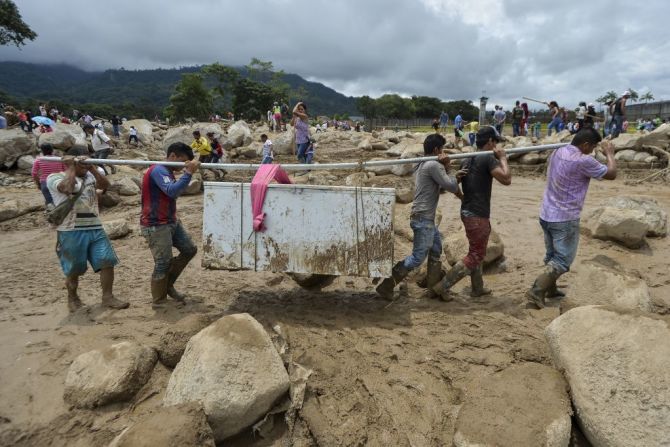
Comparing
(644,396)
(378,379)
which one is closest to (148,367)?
(378,379)

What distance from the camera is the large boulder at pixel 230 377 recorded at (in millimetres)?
2633

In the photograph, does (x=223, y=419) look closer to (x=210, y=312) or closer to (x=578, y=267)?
(x=210, y=312)

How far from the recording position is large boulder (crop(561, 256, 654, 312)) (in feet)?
12.5

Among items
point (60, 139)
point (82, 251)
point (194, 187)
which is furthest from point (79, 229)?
point (60, 139)

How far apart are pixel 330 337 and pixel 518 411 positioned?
5.74ft

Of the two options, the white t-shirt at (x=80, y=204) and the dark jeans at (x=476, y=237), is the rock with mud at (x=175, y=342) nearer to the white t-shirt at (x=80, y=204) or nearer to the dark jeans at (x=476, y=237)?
the white t-shirt at (x=80, y=204)

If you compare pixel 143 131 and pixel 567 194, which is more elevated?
pixel 143 131

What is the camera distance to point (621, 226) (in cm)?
561

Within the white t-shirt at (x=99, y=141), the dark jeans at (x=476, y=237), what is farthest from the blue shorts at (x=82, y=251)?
the white t-shirt at (x=99, y=141)

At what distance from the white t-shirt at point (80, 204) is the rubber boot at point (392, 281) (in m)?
3.13

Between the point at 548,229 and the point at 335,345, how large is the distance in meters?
2.36

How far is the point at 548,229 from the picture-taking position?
4.03m

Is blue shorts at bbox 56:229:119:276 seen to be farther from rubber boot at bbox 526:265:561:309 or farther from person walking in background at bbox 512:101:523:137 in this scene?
person walking in background at bbox 512:101:523:137

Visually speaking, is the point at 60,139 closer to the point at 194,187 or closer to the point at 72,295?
the point at 194,187
